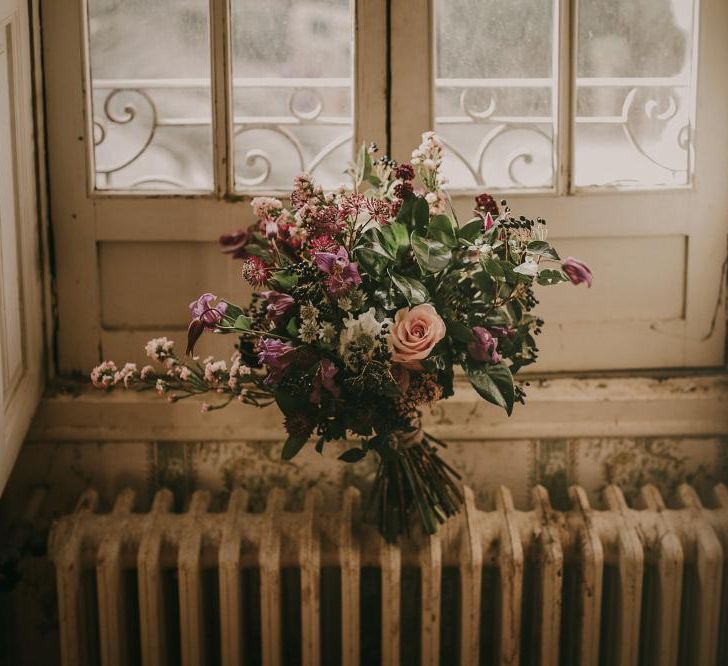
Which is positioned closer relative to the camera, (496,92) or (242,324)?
(242,324)

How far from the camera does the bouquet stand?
118cm

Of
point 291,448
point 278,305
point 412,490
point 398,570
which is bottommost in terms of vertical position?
point 398,570

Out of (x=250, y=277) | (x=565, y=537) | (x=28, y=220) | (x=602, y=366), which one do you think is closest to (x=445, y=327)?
(x=250, y=277)

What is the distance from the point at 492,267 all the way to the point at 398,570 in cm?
58

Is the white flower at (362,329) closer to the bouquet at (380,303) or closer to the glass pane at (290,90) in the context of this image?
the bouquet at (380,303)

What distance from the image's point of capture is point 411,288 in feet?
3.92

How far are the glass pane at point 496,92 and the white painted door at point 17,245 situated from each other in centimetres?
75

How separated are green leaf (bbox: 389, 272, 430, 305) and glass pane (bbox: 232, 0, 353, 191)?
0.56m

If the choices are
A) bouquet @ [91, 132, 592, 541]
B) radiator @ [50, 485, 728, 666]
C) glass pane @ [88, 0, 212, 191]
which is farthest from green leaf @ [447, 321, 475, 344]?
glass pane @ [88, 0, 212, 191]

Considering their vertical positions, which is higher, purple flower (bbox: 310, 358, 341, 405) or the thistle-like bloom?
the thistle-like bloom

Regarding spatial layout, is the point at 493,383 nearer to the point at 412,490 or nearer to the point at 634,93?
the point at 412,490

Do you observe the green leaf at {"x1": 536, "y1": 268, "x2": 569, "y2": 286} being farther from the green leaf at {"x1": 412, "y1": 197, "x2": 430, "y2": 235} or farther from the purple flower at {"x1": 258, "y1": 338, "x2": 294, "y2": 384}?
the purple flower at {"x1": 258, "y1": 338, "x2": 294, "y2": 384}

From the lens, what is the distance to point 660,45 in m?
1.70

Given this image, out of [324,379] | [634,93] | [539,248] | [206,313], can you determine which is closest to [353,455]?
[324,379]
